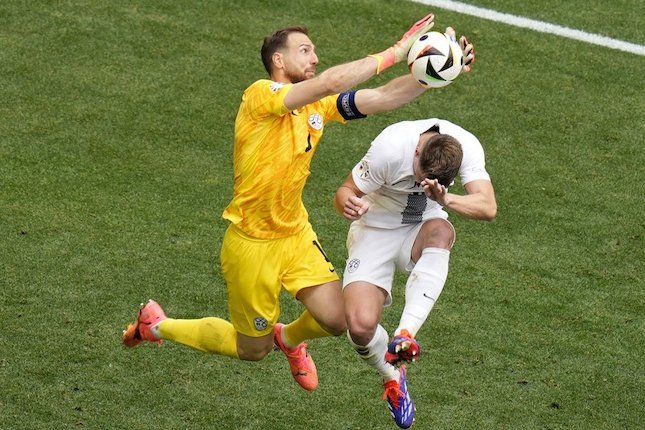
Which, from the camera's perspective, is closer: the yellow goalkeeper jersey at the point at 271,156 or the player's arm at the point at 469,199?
the player's arm at the point at 469,199

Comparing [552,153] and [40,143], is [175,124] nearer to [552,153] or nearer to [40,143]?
[40,143]

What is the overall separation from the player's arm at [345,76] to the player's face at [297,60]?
41cm

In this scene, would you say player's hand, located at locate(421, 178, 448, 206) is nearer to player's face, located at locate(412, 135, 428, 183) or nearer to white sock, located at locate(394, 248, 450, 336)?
player's face, located at locate(412, 135, 428, 183)

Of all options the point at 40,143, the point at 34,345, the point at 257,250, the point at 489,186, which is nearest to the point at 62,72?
the point at 40,143

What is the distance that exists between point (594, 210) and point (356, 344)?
11.9 ft

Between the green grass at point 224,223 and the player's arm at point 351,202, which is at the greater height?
the player's arm at point 351,202

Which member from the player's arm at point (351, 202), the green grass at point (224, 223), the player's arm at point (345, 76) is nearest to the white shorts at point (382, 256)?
the player's arm at point (351, 202)

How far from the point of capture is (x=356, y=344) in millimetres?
8336

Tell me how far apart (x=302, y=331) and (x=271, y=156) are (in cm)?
127

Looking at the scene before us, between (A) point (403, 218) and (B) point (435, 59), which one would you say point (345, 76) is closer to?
(B) point (435, 59)

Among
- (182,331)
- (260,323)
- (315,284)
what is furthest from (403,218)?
(182,331)

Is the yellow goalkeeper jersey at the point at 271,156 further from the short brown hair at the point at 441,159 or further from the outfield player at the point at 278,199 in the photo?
the short brown hair at the point at 441,159

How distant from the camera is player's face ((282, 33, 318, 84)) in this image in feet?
27.4

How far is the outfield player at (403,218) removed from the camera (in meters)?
7.95
